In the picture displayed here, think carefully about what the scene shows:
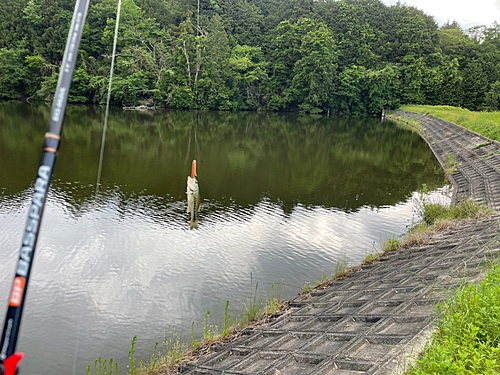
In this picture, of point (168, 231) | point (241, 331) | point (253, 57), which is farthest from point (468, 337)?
point (253, 57)

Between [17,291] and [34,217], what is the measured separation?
0.41 meters

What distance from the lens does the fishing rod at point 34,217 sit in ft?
7.12

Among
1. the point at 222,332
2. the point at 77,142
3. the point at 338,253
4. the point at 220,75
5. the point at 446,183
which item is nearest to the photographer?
the point at 222,332

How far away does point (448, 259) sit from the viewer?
8484 millimetres

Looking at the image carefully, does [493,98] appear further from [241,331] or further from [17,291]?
[17,291]

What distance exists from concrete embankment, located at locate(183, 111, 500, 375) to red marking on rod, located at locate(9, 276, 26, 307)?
3.65m

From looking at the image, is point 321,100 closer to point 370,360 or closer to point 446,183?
point 446,183

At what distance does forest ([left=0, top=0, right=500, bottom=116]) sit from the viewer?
6103 cm

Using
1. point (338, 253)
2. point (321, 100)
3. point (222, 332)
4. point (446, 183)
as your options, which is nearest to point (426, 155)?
point (446, 183)

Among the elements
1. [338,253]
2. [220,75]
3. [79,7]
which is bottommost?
[338,253]

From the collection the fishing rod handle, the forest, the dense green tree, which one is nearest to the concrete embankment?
the fishing rod handle

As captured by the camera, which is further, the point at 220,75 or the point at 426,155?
the point at 220,75

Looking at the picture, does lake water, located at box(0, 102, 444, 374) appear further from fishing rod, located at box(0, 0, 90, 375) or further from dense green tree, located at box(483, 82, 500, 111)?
dense green tree, located at box(483, 82, 500, 111)

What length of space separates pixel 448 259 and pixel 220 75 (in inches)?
2446
